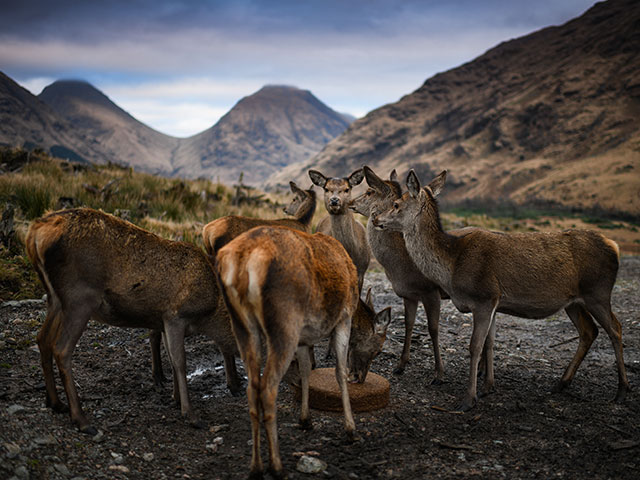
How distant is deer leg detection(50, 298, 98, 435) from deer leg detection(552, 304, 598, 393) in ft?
17.9

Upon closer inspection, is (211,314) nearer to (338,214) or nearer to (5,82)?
(338,214)

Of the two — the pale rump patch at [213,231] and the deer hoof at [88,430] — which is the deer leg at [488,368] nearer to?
the pale rump patch at [213,231]

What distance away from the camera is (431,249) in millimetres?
6320

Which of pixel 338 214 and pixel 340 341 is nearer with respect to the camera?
pixel 340 341

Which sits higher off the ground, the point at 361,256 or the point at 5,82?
the point at 5,82

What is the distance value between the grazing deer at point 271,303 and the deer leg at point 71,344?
1.55 metres

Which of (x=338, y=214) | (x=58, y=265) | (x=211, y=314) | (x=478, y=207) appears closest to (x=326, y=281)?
(x=211, y=314)

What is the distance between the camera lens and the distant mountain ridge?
34.3 meters

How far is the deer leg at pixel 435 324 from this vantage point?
6.45m

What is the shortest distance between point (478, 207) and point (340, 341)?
50736 mm

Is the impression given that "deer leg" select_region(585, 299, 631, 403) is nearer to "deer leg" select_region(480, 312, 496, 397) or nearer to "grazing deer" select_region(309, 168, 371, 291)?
"deer leg" select_region(480, 312, 496, 397)

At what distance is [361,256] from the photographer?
846cm

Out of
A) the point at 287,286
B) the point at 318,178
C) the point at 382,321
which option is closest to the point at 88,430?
the point at 287,286

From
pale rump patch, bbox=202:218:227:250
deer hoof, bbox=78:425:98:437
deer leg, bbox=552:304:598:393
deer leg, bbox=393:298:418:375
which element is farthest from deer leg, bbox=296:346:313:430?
deer leg, bbox=552:304:598:393
